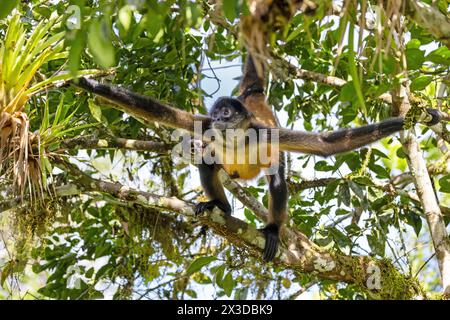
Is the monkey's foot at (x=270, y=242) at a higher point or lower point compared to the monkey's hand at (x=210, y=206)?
lower

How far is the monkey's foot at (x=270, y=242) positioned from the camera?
15.2 feet

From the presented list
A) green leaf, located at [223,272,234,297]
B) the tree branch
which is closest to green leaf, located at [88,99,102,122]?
green leaf, located at [223,272,234,297]

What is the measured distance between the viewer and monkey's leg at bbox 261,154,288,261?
4819mm

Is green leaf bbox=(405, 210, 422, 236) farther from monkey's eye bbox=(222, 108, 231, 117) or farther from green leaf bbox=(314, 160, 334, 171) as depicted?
monkey's eye bbox=(222, 108, 231, 117)

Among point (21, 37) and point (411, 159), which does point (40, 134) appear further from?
point (411, 159)

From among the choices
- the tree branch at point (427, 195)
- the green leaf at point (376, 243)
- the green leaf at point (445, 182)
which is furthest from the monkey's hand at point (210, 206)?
the green leaf at point (445, 182)

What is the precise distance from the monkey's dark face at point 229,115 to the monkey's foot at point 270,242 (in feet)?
3.56

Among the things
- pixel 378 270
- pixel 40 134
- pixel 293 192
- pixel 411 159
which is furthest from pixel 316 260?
pixel 40 134

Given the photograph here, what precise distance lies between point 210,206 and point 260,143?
0.84 meters

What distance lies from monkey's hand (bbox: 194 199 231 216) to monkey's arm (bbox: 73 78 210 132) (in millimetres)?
599

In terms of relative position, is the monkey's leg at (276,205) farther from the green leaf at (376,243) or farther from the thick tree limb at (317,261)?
the green leaf at (376,243)

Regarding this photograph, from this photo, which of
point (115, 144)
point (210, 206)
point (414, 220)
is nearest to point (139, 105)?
point (115, 144)

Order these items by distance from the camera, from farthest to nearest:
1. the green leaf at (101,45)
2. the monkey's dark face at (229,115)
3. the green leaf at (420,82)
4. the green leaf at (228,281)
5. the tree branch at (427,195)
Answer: the monkey's dark face at (229,115) → the green leaf at (228,281) → the tree branch at (427,195) → the green leaf at (420,82) → the green leaf at (101,45)

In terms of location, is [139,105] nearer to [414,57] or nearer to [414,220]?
[414,57]
